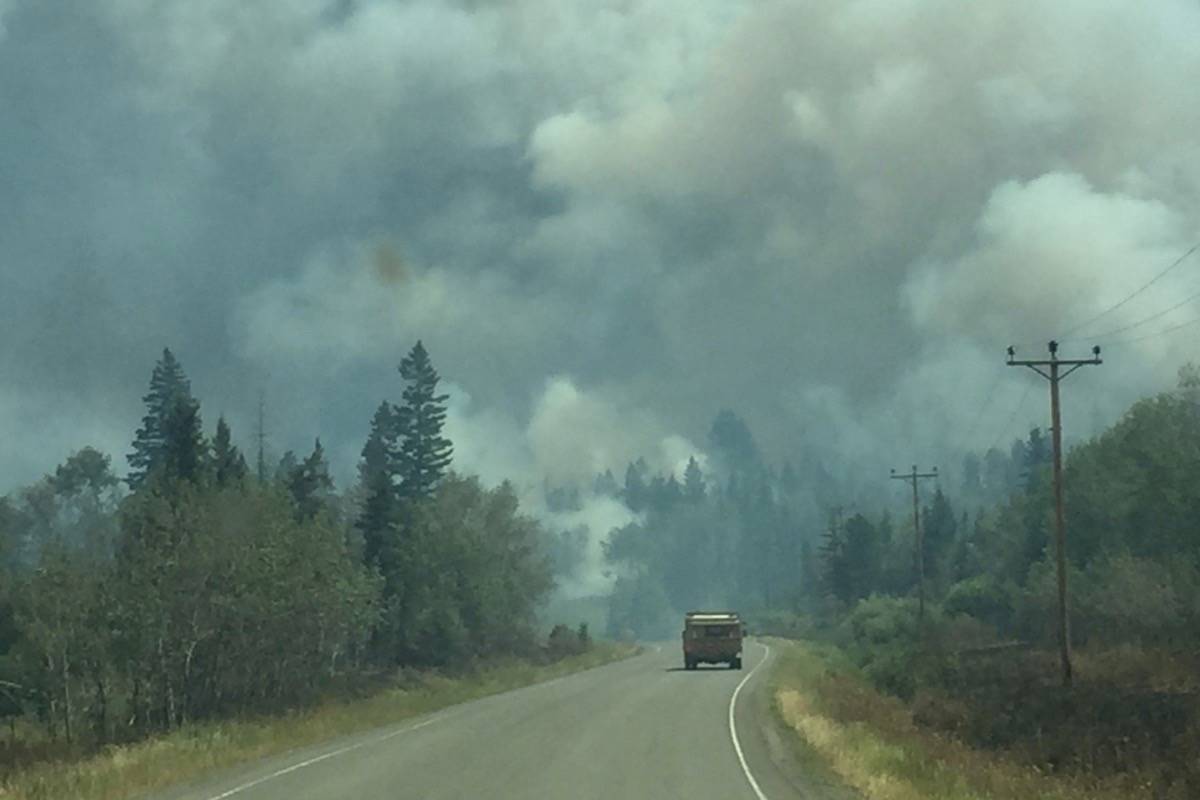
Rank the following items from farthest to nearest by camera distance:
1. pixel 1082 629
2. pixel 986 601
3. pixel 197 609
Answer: pixel 986 601 → pixel 1082 629 → pixel 197 609

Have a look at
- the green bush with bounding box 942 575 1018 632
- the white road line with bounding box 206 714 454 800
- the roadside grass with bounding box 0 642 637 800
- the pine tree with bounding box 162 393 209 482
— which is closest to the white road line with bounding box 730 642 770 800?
the white road line with bounding box 206 714 454 800

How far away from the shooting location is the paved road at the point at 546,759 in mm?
23125

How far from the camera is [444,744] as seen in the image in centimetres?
3294

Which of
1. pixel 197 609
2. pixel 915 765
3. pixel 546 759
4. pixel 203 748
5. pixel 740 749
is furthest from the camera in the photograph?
pixel 197 609

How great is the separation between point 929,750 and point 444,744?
998cm

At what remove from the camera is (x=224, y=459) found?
9006 cm

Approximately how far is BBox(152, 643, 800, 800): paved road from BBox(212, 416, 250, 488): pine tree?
3385 cm

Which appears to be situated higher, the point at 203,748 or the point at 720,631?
the point at 203,748

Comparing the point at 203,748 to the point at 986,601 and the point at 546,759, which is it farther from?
the point at 986,601

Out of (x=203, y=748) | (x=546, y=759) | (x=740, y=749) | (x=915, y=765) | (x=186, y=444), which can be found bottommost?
(x=740, y=749)

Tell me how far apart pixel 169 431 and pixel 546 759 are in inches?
2514

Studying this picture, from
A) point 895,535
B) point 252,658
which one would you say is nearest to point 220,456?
point 252,658

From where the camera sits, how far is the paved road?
23125 mm

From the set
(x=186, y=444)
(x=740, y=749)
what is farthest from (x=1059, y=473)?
(x=186, y=444)
